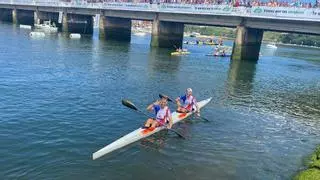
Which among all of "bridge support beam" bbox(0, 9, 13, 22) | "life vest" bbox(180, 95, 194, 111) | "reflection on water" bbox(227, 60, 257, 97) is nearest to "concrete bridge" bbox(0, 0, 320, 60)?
"reflection on water" bbox(227, 60, 257, 97)

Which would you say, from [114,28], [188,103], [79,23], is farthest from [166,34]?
[188,103]

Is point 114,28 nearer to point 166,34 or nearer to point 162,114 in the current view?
point 166,34

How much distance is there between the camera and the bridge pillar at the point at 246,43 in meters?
59.0

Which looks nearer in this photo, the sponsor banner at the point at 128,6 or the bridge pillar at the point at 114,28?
the sponsor banner at the point at 128,6

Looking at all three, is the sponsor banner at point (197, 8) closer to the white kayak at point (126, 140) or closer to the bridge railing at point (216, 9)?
the bridge railing at point (216, 9)

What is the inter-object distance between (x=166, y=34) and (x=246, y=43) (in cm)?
1865

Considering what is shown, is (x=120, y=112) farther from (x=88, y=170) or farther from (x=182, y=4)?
(x=182, y=4)

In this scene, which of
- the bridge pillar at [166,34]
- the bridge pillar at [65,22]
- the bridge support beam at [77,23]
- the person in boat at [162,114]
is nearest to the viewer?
the person in boat at [162,114]

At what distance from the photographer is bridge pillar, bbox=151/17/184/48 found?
72.9 meters

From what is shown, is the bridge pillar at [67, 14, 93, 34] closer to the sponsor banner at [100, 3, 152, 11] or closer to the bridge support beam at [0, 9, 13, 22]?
the sponsor banner at [100, 3, 152, 11]

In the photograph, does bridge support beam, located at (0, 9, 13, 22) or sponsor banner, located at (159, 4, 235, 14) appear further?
bridge support beam, located at (0, 9, 13, 22)

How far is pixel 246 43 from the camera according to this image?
60.1 m

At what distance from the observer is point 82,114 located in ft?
81.0

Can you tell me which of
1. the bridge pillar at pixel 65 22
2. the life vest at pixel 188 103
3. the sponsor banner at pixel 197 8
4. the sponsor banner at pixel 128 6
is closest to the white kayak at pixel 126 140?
the life vest at pixel 188 103
